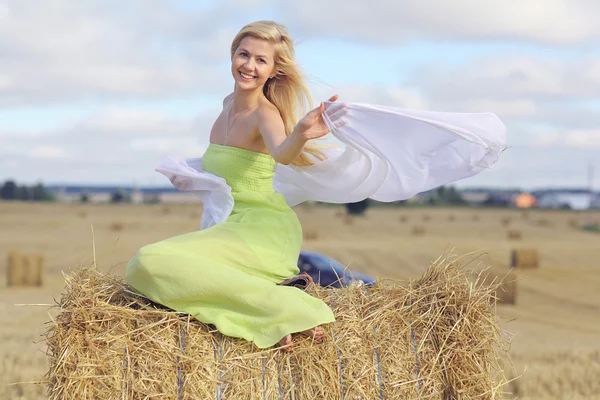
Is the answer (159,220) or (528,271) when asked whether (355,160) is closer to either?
(528,271)

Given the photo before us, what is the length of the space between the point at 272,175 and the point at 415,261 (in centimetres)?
2435

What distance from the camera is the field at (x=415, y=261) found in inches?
377

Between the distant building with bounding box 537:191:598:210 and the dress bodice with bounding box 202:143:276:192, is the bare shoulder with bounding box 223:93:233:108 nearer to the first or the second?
the dress bodice with bounding box 202:143:276:192

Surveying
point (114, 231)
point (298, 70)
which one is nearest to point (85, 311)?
point (298, 70)

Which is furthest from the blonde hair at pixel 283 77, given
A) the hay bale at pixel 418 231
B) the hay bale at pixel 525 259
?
the hay bale at pixel 418 231

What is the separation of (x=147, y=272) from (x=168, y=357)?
1.50ft

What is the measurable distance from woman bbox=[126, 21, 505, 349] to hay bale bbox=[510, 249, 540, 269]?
22627 mm

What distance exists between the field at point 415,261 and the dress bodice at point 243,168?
964 mm

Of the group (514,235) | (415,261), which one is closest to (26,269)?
(415,261)

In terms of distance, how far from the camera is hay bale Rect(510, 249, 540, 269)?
89.5 feet

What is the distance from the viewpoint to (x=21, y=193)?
84188 mm

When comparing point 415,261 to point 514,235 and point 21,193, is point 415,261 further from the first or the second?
point 21,193

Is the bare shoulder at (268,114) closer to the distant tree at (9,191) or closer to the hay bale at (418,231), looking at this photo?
the hay bale at (418,231)

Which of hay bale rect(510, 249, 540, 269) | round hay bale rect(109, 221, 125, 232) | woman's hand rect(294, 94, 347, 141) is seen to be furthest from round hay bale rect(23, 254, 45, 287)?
round hay bale rect(109, 221, 125, 232)
